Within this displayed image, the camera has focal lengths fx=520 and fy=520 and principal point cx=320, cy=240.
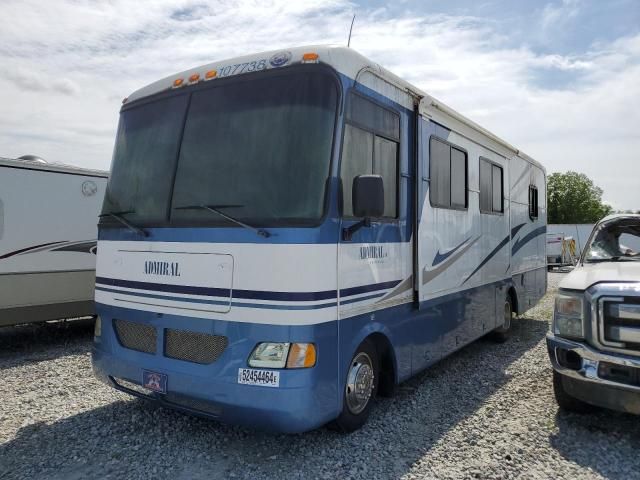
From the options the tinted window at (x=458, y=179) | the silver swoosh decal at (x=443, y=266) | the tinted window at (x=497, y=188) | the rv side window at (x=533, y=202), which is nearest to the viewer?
the silver swoosh decal at (x=443, y=266)

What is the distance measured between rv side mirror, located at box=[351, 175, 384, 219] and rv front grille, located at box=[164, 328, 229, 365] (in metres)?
1.36

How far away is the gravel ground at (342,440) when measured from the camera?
149 inches

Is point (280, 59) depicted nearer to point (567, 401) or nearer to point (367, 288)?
point (367, 288)

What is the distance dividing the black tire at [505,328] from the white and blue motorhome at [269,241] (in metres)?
3.20

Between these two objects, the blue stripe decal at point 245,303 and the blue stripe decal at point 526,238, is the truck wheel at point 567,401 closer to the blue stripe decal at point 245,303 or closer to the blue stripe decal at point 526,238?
the blue stripe decal at point 245,303

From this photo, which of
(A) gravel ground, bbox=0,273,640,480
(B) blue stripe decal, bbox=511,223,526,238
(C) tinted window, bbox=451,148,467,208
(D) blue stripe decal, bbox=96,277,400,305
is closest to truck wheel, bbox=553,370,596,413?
(A) gravel ground, bbox=0,273,640,480

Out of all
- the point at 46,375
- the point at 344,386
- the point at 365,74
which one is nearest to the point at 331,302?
the point at 344,386

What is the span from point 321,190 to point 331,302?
0.82 metres

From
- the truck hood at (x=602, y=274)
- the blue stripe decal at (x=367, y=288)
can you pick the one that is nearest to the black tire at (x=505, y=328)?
the truck hood at (x=602, y=274)

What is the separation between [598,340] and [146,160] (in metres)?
4.03

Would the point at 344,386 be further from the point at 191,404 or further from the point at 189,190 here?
the point at 189,190

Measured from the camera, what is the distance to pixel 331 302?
3789 mm

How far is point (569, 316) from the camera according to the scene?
175 inches

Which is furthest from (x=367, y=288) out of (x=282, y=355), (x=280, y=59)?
(x=280, y=59)
